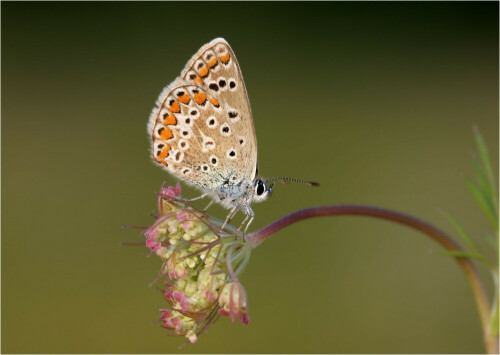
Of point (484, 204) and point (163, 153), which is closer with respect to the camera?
point (484, 204)

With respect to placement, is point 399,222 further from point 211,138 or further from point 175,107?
point 175,107

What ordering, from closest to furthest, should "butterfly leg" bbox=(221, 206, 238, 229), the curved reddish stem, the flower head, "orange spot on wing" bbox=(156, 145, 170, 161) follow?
the flower head, the curved reddish stem, "butterfly leg" bbox=(221, 206, 238, 229), "orange spot on wing" bbox=(156, 145, 170, 161)

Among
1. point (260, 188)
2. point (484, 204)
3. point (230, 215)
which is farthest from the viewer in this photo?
point (260, 188)

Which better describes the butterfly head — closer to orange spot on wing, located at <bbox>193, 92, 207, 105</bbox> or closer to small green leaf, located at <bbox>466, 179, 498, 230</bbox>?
orange spot on wing, located at <bbox>193, 92, 207, 105</bbox>

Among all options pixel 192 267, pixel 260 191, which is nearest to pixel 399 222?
pixel 260 191

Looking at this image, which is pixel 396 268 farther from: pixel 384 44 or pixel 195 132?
pixel 195 132

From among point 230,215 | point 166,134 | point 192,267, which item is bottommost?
point 192,267

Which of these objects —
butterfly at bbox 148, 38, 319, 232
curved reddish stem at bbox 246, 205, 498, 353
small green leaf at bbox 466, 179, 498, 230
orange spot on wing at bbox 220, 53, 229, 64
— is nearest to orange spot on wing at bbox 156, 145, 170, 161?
butterfly at bbox 148, 38, 319, 232

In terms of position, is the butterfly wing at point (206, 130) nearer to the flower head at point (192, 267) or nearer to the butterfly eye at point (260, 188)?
the butterfly eye at point (260, 188)
